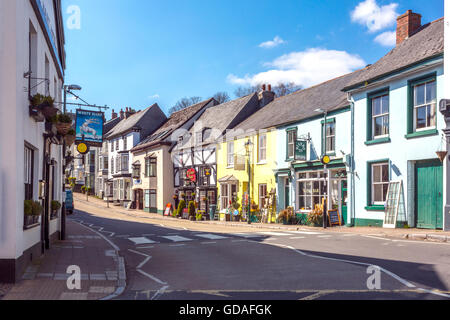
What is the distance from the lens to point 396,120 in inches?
742

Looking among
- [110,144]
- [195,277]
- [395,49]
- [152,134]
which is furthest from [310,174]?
[110,144]

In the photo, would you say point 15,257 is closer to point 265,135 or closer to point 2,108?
point 2,108

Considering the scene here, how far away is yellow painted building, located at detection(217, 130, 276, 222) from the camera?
2773 centimetres

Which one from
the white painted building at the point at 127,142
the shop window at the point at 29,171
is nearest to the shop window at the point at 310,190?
the shop window at the point at 29,171

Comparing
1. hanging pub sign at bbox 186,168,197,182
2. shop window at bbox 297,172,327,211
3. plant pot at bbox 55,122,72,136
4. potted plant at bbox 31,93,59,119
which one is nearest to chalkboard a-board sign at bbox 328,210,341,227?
shop window at bbox 297,172,327,211

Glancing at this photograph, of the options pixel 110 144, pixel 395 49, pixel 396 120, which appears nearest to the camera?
pixel 396 120

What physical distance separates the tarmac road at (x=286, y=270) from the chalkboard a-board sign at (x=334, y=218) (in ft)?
24.0

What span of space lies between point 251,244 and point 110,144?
45.5m

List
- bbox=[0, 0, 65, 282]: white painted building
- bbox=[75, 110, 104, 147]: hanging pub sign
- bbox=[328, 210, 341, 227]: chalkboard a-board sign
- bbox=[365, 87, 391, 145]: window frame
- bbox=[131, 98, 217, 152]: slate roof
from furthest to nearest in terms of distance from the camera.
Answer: bbox=[131, 98, 217, 152]: slate roof
bbox=[328, 210, 341, 227]: chalkboard a-board sign
bbox=[365, 87, 391, 145]: window frame
bbox=[75, 110, 104, 147]: hanging pub sign
bbox=[0, 0, 65, 282]: white painted building

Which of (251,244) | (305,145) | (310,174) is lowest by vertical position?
(251,244)

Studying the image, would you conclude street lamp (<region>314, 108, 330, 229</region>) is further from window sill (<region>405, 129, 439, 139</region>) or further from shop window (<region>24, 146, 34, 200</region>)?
shop window (<region>24, 146, 34, 200</region>)

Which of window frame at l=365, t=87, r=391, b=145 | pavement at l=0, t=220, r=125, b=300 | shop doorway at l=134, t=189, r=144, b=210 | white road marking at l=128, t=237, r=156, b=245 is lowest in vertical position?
shop doorway at l=134, t=189, r=144, b=210

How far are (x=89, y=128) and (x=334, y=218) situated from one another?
1238 centimetres

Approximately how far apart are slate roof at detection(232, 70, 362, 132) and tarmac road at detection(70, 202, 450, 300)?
11.4 m
